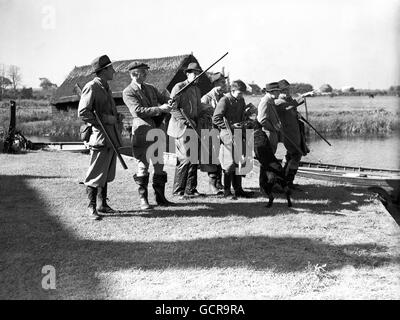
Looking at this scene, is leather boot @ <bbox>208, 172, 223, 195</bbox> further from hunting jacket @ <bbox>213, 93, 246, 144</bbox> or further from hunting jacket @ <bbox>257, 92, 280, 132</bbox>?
hunting jacket @ <bbox>257, 92, 280, 132</bbox>

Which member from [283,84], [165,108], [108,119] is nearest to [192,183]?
[165,108]

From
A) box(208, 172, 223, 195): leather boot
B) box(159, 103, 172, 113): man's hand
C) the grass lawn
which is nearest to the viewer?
the grass lawn

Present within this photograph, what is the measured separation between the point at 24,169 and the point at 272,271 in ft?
27.2

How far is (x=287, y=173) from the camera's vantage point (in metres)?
8.63

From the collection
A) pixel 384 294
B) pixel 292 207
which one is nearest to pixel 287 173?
pixel 292 207

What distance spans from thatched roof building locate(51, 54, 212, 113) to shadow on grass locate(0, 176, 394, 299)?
20917 mm

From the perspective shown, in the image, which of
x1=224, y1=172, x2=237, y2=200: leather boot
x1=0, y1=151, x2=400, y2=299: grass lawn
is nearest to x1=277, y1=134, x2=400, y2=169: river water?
x1=224, y1=172, x2=237, y2=200: leather boot

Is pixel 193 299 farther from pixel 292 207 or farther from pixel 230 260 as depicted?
pixel 292 207

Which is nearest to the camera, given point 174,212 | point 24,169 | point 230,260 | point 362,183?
point 230,260

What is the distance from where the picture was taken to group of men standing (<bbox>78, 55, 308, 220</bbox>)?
21.1 ft

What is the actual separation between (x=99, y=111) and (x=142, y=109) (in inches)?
25.9

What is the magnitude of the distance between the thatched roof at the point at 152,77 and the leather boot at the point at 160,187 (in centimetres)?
1899

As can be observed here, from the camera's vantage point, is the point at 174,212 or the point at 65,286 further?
the point at 174,212

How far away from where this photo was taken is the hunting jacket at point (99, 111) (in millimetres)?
6246
